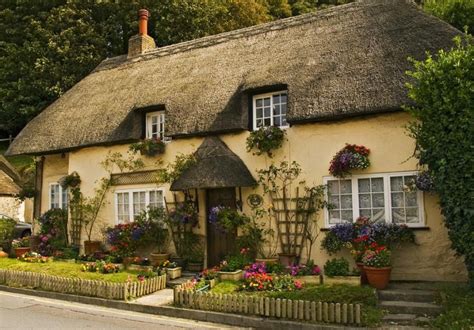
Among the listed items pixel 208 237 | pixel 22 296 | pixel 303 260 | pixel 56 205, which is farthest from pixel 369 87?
pixel 56 205

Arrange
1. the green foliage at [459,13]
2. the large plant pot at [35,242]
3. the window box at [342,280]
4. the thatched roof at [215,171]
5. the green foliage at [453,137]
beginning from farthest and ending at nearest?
the green foliage at [459,13] < the large plant pot at [35,242] < the thatched roof at [215,171] < the window box at [342,280] < the green foliage at [453,137]

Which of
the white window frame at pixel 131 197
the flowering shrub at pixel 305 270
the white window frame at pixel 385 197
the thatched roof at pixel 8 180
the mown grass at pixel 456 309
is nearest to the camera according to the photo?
the mown grass at pixel 456 309

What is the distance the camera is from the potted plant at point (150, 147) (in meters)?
12.5

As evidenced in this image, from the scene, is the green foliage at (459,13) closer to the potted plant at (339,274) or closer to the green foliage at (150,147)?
the green foliage at (150,147)

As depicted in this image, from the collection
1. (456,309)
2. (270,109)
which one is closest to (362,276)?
(456,309)

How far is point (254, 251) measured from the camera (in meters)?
10.8

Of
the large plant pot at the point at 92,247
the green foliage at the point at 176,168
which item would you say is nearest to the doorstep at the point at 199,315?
the large plant pot at the point at 92,247

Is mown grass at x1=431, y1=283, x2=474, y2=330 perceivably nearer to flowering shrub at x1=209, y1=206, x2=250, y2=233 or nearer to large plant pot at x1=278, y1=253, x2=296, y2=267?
large plant pot at x1=278, y1=253, x2=296, y2=267

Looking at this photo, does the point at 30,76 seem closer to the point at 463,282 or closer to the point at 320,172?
the point at 320,172

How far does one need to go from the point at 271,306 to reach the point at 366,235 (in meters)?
2.64

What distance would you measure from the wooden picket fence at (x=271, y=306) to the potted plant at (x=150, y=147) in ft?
15.9

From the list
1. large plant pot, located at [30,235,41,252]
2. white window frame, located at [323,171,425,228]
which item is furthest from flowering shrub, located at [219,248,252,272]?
large plant pot, located at [30,235,41,252]

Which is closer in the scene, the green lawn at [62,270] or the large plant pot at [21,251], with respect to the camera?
the green lawn at [62,270]

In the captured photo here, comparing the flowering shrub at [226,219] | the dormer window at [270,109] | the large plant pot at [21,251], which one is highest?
the dormer window at [270,109]
